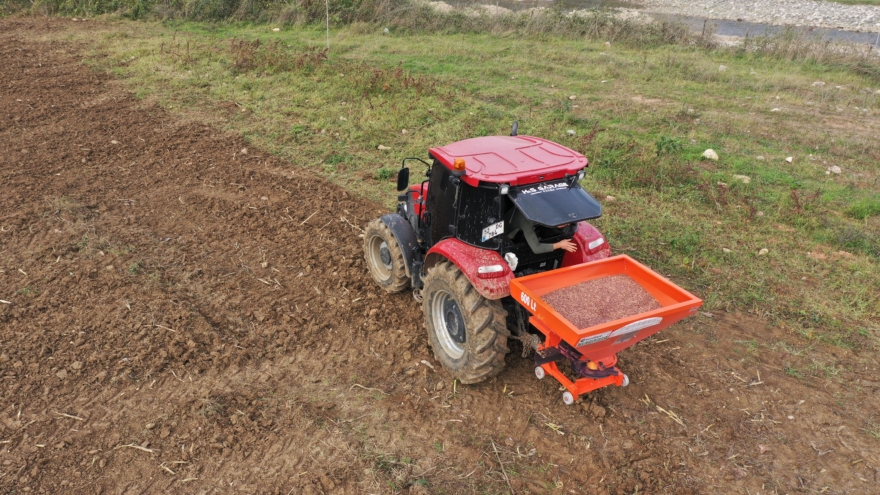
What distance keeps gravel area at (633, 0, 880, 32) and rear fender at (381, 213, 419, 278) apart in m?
27.8

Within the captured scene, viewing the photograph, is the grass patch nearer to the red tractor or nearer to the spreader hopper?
the spreader hopper

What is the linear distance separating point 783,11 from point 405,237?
31.3 metres

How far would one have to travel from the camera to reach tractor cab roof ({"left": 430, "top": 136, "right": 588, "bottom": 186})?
4551mm

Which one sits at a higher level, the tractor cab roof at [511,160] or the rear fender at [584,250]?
the tractor cab roof at [511,160]

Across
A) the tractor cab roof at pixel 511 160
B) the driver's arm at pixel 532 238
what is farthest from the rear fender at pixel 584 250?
the tractor cab roof at pixel 511 160

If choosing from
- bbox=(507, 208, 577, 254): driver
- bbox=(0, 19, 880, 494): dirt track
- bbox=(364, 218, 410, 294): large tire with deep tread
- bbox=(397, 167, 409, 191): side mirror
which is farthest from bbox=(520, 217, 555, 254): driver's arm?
bbox=(364, 218, 410, 294): large tire with deep tread

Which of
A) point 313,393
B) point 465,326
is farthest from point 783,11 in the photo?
point 313,393

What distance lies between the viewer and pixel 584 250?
493cm

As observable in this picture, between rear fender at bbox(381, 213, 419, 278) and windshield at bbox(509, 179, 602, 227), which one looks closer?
windshield at bbox(509, 179, 602, 227)

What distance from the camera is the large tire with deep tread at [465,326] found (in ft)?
14.8

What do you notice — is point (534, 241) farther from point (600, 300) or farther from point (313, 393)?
point (313, 393)

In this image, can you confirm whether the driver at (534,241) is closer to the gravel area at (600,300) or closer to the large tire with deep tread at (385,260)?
the gravel area at (600,300)

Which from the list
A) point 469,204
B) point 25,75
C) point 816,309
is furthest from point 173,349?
point 25,75

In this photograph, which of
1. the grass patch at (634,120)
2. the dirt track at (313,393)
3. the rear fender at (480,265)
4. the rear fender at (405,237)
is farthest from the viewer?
the grass patch at (634,120)
